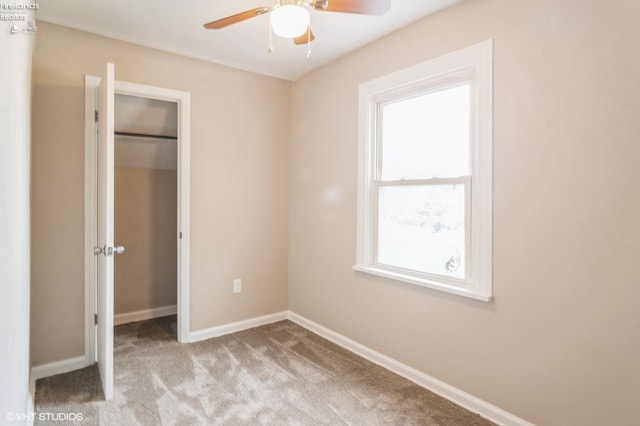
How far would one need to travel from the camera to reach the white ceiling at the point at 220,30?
225 centimetres

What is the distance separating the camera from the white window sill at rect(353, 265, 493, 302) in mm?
2076

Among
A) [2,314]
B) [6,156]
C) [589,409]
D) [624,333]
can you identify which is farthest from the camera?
[589,409]

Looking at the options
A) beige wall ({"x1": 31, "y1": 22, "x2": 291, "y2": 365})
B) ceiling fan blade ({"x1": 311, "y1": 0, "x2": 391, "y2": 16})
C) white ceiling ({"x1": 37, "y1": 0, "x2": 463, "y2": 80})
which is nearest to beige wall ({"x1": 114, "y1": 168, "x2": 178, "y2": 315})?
beige wall ({"x1": 31, "y1": 22, "x2": 291, "y2": 365})

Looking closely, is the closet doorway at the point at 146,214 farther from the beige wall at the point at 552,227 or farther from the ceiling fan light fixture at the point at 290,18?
the beige wall at the point at 552,227

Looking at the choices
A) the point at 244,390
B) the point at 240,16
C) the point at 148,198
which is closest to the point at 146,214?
the point at 148,198

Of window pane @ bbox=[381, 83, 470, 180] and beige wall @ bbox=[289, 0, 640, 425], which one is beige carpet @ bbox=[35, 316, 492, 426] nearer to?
beige wall @ bbox=[289, 0, 640, 425]

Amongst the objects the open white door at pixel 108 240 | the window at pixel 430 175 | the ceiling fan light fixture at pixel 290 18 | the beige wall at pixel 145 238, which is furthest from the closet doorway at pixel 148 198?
the ceiling fan light fixture at pixel 290 18

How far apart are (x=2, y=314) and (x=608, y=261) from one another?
2195 mm

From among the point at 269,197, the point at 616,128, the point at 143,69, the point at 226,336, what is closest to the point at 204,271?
the point at 226,336

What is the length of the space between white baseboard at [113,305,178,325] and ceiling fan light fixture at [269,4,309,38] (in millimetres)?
3154

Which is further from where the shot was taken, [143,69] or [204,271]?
[204,271]

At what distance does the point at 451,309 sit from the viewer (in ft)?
7.27

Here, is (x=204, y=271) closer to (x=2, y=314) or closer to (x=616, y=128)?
(x=2, y=314)

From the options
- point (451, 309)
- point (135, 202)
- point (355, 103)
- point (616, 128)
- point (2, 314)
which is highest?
point (355, 103)
